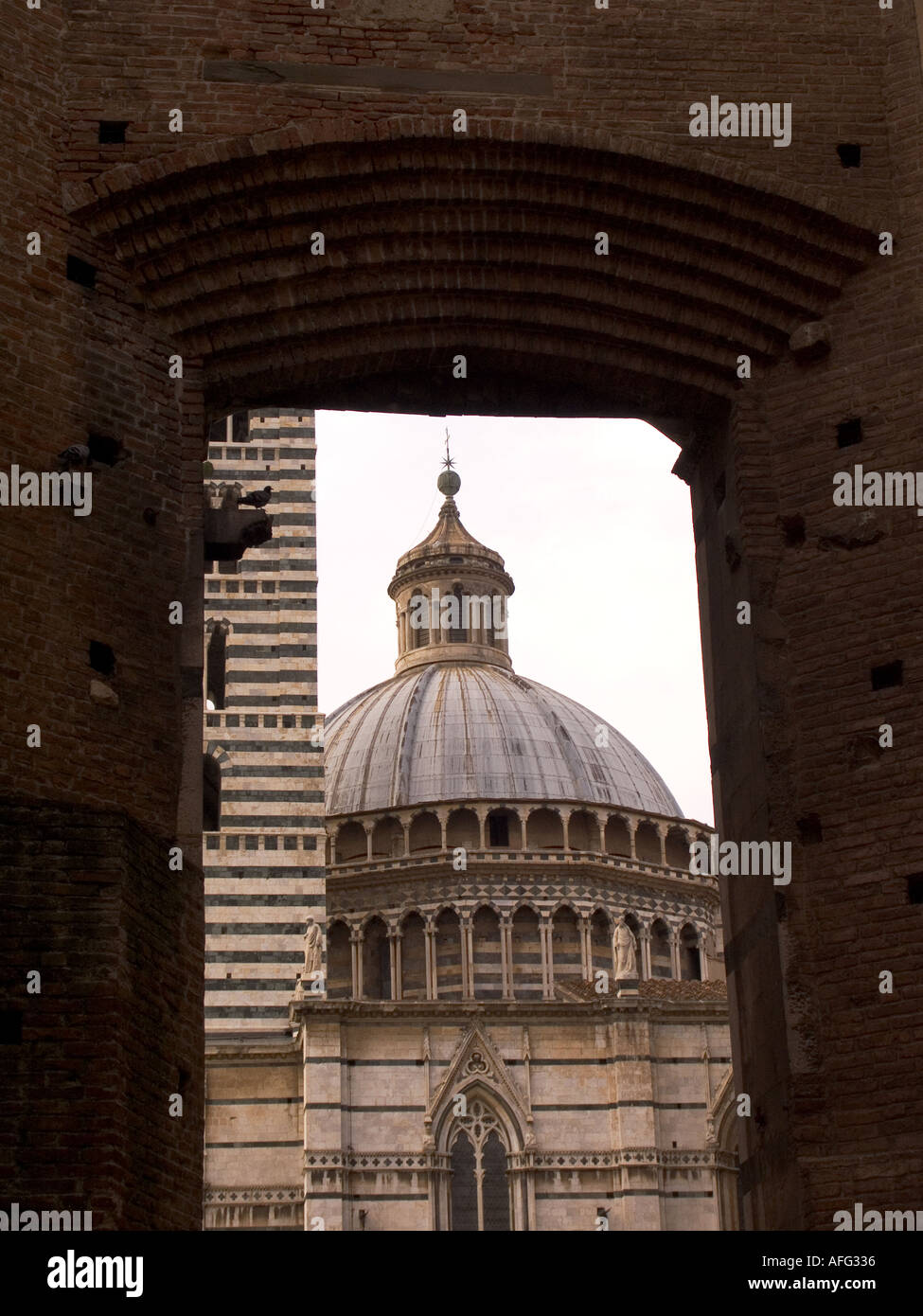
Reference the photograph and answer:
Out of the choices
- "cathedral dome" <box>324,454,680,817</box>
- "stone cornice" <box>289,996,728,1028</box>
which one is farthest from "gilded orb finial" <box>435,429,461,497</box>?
"stone cornice" <box>289,996,728,1028</box>

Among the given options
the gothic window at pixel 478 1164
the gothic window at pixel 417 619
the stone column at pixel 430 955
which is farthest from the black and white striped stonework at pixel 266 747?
the gothic window at pixel 417 619

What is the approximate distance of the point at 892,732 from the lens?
9.35m

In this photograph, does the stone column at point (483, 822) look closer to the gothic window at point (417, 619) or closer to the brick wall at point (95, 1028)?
the gothic window at point (417, 619)

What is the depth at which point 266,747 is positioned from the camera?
111 feet

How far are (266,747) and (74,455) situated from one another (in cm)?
2484

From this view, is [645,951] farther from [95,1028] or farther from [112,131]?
[95,1028]

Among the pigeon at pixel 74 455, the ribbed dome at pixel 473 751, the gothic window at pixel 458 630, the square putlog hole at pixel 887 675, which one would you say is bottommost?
the square putlog hole at pixel 887 675

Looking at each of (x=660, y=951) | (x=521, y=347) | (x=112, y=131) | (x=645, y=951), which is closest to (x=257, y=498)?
(x=521, y=347)

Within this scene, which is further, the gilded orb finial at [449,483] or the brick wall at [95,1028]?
the gilded orb finial at [449,483]

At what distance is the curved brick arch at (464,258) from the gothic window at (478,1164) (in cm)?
2465

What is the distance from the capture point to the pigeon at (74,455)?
9.09m

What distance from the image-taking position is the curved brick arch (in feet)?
32.3

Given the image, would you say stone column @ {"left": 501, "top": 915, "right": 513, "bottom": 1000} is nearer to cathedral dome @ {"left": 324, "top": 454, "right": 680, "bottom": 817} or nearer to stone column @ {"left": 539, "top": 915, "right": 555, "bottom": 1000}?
stone column @ {"left": 539, "top": 915, "right": 555, "bottom": 1000}
